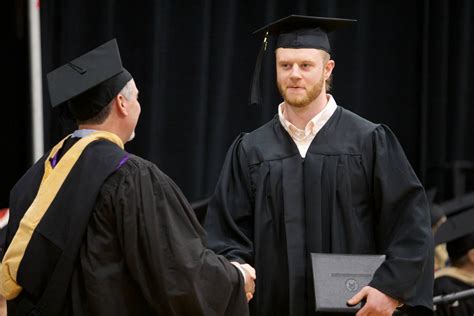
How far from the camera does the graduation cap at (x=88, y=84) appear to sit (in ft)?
10.6

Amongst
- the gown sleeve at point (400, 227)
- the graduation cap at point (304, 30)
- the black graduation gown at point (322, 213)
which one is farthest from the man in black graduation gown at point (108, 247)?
the graduation cap at point (304, 30)

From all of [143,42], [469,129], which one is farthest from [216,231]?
[469,129]

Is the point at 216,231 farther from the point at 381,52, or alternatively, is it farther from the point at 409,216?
the point at 381,52

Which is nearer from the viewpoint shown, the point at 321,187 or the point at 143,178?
the point at 143,178

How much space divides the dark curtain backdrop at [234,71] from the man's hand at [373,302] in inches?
95.7

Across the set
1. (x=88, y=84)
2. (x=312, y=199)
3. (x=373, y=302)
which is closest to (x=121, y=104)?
(x=88, y=84)

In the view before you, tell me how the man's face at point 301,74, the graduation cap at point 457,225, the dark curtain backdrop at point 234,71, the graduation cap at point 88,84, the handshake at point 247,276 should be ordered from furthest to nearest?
1. the dark curtain backdrop at point 234,71
2. the graduation cap at point 457,225
3. the man's face at point 301,74
4. the handshake at point 247,276
5. the graduation cap at point 88,84

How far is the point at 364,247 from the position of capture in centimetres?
374

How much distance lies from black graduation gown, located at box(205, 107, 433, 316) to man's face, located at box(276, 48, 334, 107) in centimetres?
18

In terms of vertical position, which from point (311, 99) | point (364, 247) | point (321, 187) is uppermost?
point (311, 99)

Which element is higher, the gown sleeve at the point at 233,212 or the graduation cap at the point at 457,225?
the gown sleeve at the point at 233,212

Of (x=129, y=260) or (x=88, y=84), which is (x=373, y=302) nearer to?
(x=129, y=260)

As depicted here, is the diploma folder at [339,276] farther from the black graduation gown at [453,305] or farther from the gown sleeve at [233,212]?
the black graduation gown at [453,305]

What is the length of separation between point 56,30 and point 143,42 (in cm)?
58
